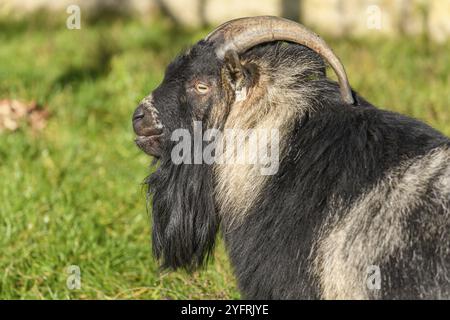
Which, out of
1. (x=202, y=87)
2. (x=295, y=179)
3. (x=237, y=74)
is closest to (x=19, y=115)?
(x=202, y=87)

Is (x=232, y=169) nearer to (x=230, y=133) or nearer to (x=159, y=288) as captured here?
(x=230, y=133)

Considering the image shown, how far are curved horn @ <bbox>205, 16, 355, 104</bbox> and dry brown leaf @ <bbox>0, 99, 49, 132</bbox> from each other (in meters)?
3.56

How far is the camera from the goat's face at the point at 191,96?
4.10 meters

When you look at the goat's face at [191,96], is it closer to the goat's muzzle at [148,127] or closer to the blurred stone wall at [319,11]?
the goat's muzzle at [148,127]

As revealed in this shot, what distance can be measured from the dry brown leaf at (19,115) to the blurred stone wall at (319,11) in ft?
13.7

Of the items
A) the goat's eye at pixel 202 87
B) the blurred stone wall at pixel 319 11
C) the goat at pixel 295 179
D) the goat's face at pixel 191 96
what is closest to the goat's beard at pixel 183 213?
the goat at pixel 295 179

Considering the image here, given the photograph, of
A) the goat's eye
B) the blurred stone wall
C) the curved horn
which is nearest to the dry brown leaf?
the goat's eye

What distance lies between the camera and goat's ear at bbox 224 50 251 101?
4.03m

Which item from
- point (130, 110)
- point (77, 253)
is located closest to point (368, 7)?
point (130, 110)

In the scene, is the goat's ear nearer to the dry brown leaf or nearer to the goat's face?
the goat's face

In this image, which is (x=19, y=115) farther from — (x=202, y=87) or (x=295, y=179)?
(x=295, y=179)

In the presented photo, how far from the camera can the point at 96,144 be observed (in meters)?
7.17
